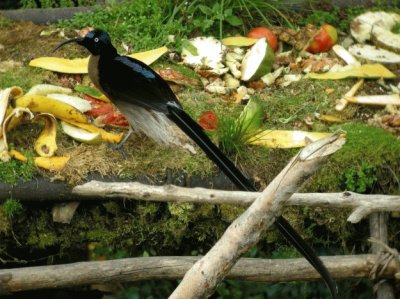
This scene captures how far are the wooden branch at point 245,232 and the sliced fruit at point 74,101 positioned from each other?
1986 millimetres

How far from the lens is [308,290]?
498 centimetres

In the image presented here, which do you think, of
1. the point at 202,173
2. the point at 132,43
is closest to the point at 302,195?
the point at 202,173

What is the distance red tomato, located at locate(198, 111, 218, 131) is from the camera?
4.94m

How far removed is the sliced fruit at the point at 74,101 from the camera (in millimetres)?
5129

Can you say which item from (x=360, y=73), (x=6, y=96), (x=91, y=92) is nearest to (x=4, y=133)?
(x=6, y=96)

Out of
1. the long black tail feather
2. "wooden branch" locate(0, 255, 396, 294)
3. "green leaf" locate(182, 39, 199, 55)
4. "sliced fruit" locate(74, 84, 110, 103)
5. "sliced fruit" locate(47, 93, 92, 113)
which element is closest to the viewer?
the long black tail feather

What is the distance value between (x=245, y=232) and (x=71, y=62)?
2549mm

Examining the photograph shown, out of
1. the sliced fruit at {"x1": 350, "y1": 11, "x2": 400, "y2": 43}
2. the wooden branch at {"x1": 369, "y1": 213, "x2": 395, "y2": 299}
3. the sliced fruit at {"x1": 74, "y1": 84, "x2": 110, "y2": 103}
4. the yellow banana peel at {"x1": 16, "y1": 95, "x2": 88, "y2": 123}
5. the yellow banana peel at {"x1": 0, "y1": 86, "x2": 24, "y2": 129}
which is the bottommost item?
the wooden branch at {"x1": 369, "y1": 213, "x2": 395, "y2": 299}

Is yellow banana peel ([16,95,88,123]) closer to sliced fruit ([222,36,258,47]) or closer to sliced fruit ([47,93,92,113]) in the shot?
sliced fruit ([47,93,92,113])

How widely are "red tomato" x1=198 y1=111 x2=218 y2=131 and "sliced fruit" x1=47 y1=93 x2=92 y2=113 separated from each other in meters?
0.65

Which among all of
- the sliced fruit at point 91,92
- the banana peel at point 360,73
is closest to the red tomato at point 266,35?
the banana peel at point 360,73

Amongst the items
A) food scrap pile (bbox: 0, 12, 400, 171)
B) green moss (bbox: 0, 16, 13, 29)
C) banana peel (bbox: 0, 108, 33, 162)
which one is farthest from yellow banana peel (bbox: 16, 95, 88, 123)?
green moss (bbox: 0, 16, 13, 29)

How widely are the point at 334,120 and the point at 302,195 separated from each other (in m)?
1.37

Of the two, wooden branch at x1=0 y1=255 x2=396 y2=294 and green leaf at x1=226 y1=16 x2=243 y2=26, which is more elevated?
green leaf at x1=226 y1=16 x2=243 y2=26
